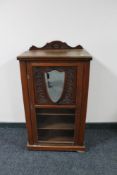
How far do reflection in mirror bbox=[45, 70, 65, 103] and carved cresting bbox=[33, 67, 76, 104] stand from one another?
0.09ft

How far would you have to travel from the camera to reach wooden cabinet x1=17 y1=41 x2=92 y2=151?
1.31 m

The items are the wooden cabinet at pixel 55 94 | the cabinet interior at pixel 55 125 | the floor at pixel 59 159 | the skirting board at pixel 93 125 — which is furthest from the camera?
the skirting board at pixel 93 125

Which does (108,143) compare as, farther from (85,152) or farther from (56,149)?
(56,149)

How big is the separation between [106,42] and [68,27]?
40 centimetres

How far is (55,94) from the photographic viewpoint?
1.45 meters

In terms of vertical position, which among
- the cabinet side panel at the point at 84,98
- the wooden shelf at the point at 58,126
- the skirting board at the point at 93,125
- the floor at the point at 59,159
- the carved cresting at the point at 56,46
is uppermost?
the carved cresting at the point at 56,46

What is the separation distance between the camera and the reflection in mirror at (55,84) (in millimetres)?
1384

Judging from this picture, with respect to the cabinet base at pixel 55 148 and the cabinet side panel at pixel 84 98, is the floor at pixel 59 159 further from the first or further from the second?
the cabinet side panel at pixel 84 98

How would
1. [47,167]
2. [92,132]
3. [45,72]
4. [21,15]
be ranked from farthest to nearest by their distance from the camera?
[92,132] → [21,15] → [47,167] → [45,72]

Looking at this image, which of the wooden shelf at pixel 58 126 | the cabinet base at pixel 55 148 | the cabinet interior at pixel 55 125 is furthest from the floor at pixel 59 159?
the wooden shelf at pixel 58 126

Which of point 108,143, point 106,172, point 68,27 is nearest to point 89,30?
point 68,27

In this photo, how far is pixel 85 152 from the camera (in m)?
1.65

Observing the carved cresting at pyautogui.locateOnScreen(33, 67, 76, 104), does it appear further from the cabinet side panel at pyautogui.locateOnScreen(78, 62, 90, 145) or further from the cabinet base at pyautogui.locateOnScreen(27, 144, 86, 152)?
the cabinet base at pyautogui.locateOnScreen(27, 144, 86, 152)

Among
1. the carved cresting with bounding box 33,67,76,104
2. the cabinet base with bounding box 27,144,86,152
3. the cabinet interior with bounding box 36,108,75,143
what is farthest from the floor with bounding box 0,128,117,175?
the carved cresting with bounding box 33,67,76,104
